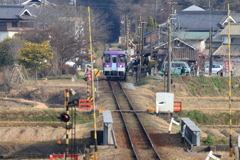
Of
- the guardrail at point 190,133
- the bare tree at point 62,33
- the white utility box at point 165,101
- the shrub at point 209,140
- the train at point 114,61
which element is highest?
the bare tree at point 62,33

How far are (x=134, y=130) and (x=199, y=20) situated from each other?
36.6 m

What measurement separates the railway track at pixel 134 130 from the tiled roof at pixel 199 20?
88.4 feet

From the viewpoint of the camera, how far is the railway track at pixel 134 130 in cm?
1181

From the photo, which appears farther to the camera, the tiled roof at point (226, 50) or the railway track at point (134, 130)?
the tiled roof at point (226, 50)

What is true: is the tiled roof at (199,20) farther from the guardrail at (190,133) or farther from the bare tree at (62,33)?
the guardrail at (190,133)

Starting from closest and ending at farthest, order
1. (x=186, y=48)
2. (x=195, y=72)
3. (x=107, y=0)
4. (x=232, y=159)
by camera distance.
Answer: (x=232, y=159) < (x=195, y=72) < (x=186, y=48) < (x=107, y=0)

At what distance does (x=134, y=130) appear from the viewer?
14836 millimetres

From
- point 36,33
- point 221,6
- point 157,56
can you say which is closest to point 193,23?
point 221,6

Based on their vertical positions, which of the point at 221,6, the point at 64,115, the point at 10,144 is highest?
the point at 221,6

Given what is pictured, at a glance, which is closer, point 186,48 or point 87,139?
point 87,139

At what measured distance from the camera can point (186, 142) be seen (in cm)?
1309

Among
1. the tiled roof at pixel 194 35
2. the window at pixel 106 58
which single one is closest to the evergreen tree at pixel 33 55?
the window at pixel 106 58

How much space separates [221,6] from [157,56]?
89.9ft

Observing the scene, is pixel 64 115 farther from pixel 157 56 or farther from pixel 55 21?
pixel 55 21
